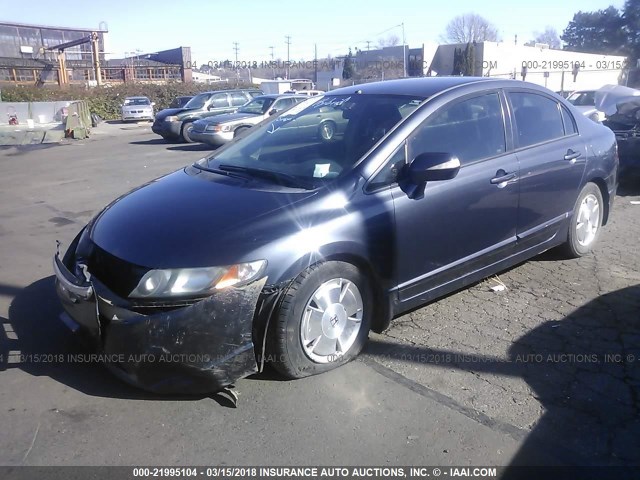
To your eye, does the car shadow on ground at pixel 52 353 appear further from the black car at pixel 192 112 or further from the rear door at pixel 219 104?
the rear door at pixel 219 104

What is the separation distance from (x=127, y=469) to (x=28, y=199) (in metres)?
7.32

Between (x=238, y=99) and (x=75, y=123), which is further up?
(x=238, y=99)

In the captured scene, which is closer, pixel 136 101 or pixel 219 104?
pixel 219 104

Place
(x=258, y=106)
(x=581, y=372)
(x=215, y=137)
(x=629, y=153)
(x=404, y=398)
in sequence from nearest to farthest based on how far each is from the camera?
(x=404, y=398) → (x=581, y=372) → (x=629, y=153) → (x=215, y=137) → (x=258, y=106)

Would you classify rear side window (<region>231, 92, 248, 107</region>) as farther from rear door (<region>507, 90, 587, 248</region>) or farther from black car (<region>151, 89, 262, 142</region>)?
rear door (<region>507, 90, 587, 248</region>)

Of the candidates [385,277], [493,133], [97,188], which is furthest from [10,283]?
[97,188]

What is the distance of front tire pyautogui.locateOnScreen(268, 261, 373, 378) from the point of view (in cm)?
311

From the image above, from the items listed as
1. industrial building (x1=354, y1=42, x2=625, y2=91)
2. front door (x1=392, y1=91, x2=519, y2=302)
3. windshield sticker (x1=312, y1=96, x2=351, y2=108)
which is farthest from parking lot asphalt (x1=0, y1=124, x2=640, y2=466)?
industrial building (x1=354, y1=42, x2=625, y2=91)

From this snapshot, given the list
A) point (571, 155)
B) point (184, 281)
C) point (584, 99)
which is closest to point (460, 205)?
point (571, 155)

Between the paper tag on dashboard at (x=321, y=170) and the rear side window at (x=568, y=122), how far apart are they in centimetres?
247

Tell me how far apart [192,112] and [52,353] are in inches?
617

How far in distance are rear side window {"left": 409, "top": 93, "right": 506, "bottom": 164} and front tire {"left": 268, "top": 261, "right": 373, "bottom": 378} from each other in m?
1.03

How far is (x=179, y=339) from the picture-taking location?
9.42ft

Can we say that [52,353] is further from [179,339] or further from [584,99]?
[584,99]
